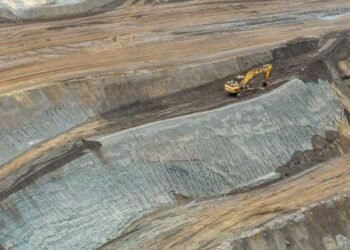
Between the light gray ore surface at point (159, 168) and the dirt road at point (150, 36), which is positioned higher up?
the dirt road at point (150, 36)

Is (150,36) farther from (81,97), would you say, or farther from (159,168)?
(159,168)

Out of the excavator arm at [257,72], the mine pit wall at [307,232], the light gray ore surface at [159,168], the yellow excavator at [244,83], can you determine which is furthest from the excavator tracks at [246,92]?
the mine pit wall at [307,232]

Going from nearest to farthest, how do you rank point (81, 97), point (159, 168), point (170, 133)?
1. point (159, 168)
2. point (170, 133)
3. point (81, 97)

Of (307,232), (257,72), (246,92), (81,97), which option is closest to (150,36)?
(257,72)

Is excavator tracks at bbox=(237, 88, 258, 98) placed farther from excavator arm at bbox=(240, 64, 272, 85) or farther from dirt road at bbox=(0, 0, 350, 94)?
dirt road at bbox=(0, 0, 350, 94)

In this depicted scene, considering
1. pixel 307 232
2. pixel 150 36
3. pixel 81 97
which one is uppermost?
pixel 150 36

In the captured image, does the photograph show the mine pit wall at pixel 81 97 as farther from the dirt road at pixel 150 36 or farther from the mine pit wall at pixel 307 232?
the mine pit wall at pixel 307 232
